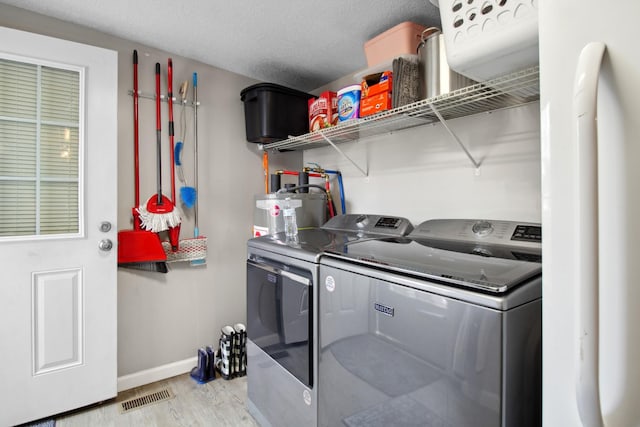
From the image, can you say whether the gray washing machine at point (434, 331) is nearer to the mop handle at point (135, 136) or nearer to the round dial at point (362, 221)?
the round dial at point (362, 221)

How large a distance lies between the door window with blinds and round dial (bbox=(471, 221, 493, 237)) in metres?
2.10

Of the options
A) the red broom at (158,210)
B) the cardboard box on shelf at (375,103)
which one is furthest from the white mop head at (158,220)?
the cardboard box on shelf at (375,103)

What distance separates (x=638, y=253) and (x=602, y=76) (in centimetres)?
29

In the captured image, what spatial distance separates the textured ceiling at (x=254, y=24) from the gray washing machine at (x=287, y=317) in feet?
3.49

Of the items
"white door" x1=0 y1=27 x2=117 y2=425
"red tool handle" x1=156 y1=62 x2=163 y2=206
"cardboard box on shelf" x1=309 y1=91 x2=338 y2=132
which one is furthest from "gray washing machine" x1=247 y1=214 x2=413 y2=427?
"white door" x1=0 y1=27 x2=117 y2=425

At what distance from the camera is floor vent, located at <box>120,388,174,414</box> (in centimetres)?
192

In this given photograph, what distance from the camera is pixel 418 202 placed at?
1.87 meters

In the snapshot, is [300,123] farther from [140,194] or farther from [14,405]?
[14,405]

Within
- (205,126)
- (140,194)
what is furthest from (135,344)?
(205,126)

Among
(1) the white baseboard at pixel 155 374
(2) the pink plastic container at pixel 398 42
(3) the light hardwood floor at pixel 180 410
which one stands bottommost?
(3) the light hardwood floor at pixel 180 410

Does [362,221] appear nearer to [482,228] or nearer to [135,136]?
[482,228]

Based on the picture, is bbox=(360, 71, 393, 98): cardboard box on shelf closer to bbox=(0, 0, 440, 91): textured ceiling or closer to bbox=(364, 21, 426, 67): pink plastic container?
bbox=(364, 21, 426, 67): pink plastic container

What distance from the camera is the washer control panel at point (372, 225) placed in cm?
174

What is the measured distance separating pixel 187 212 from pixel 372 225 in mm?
1314
